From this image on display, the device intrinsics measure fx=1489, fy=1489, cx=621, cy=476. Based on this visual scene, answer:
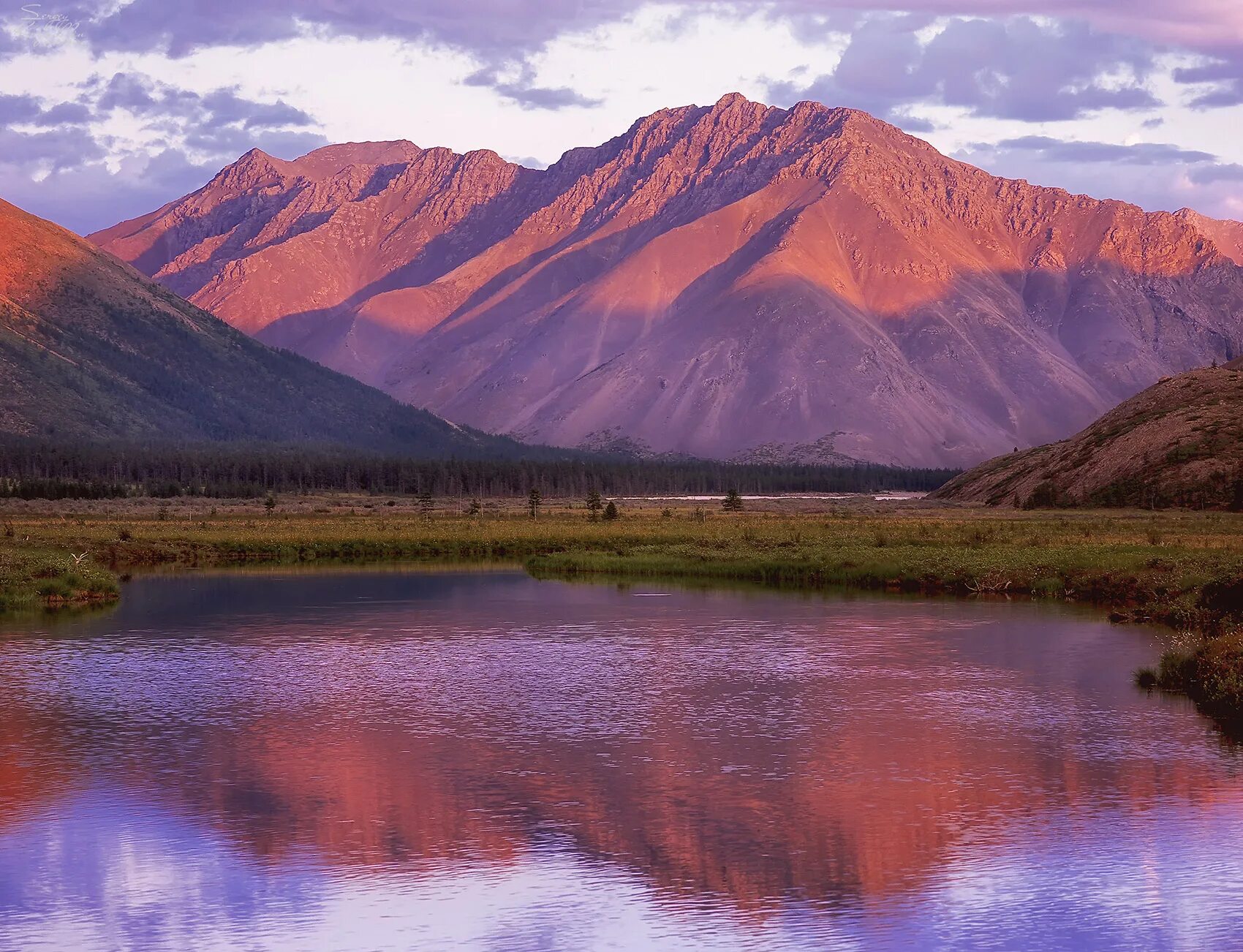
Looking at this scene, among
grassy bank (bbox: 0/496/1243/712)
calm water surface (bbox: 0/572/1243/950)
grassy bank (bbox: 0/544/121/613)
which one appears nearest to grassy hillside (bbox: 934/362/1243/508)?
grassy bank (bbox: 0/496/1243/712)

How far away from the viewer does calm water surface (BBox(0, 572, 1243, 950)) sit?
768 inches

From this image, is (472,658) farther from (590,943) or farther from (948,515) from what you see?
(948,515)

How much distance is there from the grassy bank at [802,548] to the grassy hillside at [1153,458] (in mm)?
5825

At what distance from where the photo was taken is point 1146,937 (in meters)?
18.7

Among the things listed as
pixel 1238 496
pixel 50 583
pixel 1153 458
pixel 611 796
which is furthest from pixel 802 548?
pixel 611 796

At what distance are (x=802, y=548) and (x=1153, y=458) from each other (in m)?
47.6

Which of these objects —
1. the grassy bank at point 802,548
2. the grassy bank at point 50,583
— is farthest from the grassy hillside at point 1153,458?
the grassy bank at point 50,583

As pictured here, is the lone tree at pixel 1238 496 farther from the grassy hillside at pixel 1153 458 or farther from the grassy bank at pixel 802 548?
the grassy bank at pixel 802 548

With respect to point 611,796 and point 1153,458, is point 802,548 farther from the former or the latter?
point 611,796

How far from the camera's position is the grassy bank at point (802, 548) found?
49.7 metres

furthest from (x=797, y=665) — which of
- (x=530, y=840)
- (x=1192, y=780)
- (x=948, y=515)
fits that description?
(x=948, y=515)

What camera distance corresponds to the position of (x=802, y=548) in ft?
238

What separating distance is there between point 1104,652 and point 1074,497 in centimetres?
7194

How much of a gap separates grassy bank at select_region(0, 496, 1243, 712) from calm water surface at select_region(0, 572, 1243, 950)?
398cm
